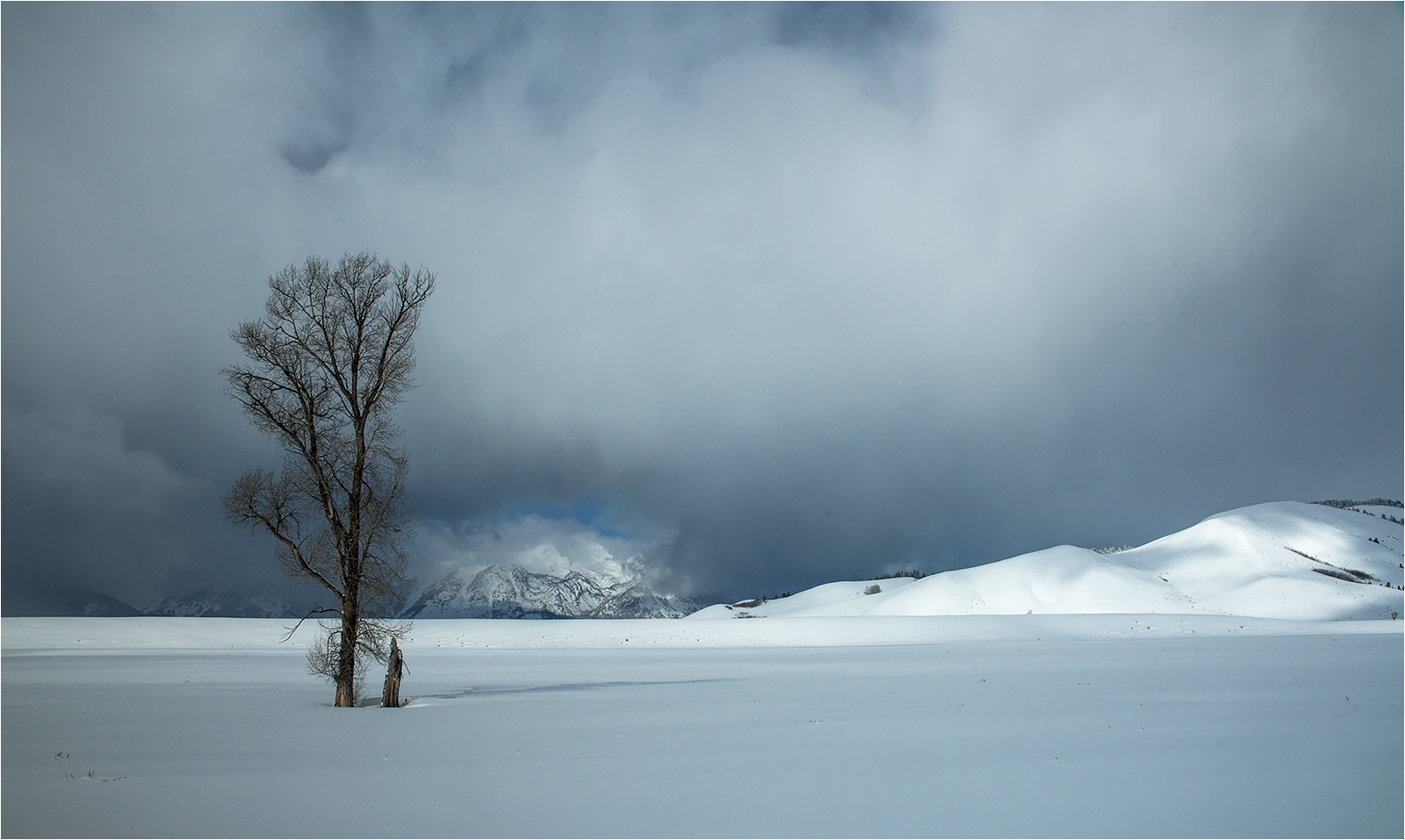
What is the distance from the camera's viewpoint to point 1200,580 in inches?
2625

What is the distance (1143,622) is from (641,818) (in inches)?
1851

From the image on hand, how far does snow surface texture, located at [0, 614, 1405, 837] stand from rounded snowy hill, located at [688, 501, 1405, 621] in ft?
133

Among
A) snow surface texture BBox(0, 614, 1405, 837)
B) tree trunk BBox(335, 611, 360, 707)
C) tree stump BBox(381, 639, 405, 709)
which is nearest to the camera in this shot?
snow surface texture BBox(0, 614, 1405, 837)

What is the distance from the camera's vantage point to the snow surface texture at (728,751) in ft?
23.6

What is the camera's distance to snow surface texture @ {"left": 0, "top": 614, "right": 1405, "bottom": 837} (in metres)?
7.18

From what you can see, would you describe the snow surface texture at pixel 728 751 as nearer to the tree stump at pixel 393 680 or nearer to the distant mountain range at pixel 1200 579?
the tree stump at pixel 393 680

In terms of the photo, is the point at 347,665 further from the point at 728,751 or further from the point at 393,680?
the point at 728,751

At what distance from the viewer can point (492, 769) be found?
364 inches

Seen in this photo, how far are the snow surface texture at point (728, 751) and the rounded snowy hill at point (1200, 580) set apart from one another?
40504 mm

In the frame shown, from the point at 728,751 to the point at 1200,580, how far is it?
71.2 m

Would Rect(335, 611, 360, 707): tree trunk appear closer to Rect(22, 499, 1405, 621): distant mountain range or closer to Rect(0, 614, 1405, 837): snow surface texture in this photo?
Rect(0, 614, 1405, 837): snow surface texture

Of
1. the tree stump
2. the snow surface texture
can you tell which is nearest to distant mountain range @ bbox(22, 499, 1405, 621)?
the snow surface texture

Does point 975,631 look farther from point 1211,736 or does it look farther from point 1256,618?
point 1211,736

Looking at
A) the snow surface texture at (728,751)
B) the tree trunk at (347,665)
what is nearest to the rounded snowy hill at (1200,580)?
the snow surface texture at (728,751)
